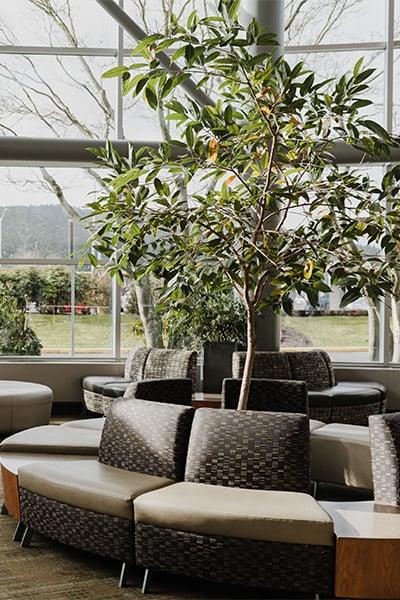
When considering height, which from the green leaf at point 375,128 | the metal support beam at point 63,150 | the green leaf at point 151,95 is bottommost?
the green leaf at point 375,128

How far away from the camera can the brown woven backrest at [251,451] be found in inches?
153

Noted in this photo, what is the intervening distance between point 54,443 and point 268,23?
5620mm

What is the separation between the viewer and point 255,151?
427cm

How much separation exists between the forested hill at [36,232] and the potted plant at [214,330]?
1.94 metres

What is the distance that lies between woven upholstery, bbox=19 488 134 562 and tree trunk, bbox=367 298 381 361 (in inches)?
249

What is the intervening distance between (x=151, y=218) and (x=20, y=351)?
6.03 metres

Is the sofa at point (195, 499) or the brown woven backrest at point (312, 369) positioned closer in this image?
the sofa at point (195, 499)

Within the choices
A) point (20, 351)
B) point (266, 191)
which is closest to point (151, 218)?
point (266, 191)

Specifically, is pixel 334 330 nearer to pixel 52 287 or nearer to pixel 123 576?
pixel 52 287

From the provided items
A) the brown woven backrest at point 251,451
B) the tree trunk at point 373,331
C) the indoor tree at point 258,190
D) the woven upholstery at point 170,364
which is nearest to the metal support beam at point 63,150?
the tree trunk at point 373,331

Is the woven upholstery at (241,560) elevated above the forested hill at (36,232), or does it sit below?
→ below

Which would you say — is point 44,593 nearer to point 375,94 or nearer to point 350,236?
point 350,236

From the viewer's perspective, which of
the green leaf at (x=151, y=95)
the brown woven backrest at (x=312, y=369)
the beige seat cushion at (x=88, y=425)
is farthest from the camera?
the brown woven backrest at (x=312, y=369)

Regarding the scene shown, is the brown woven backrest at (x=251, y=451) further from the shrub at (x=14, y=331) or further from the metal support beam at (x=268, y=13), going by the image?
the shrub at (x=14, y=331)
